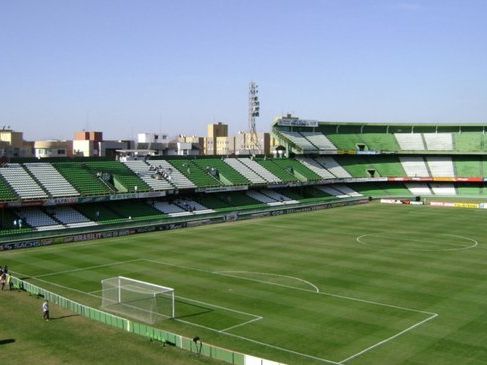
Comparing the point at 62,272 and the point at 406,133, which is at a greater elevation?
the point at 406,133

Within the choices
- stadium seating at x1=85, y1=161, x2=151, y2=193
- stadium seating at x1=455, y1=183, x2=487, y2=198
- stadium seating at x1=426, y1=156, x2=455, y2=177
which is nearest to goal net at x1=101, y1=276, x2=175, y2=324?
stadium seating at x1=85, y1=161, x2=151, y2=193

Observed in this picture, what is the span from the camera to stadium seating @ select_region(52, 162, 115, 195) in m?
65.5

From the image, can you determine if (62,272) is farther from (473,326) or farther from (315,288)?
(473,326)

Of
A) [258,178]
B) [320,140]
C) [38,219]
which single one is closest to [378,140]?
[320,140]

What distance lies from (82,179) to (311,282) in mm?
39068

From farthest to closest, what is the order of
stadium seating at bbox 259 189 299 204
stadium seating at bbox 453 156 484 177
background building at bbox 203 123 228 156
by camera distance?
background building at bbox 203 123 228 156
stadium seating at bbox 453 156 484 177
stadium seating at bbox 259 189 299 204

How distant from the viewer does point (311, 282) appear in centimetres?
3834

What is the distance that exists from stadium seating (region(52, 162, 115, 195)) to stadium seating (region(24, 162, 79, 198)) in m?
0.78

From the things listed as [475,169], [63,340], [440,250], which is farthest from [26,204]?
[475,169]

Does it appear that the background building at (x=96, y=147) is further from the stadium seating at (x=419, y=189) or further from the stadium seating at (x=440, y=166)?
the stadium seating at (x=440, y=166)

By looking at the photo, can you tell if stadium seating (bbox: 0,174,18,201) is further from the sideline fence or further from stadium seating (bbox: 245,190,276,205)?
stadium seating (bbox: 245,190,276,205)

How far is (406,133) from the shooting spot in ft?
379

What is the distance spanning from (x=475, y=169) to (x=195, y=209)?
194 feet

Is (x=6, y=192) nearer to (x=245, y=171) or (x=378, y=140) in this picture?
(x=245, y=171)
